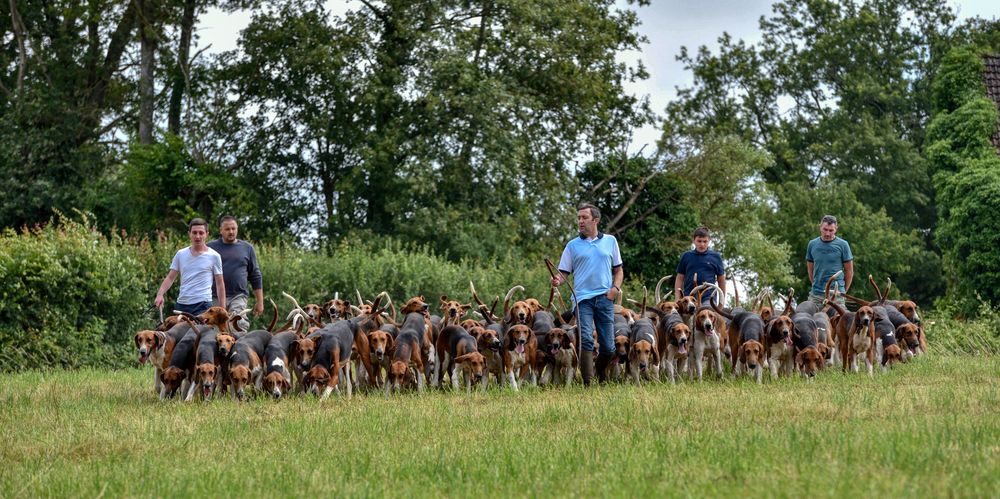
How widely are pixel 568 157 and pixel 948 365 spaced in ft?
76.6

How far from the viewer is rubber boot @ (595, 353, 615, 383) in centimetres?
1431

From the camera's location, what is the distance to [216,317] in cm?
1437

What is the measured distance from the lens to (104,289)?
816 inches

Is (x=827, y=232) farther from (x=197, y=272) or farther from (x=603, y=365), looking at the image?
(x=197, y=272)

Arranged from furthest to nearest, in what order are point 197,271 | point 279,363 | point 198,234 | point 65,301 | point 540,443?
point 65,301, point 197,271, point 198,234, point 279,363, point 540,443

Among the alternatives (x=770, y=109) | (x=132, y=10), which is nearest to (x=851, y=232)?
(x=770, y=109)

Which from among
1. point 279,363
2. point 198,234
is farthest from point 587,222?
point 198,234

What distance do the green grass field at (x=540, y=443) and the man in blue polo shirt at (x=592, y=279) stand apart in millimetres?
538

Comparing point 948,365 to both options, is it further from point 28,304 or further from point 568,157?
point 568,157

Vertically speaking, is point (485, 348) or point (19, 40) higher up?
point (19, 40)

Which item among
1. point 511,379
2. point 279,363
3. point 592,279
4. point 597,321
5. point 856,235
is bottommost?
point 511,379

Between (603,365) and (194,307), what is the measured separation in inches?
188

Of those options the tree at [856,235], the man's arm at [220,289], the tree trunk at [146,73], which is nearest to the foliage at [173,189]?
the tree trunk at [146,73]

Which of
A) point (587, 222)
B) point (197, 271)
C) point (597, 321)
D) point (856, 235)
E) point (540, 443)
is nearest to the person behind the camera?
point (540, 443)
